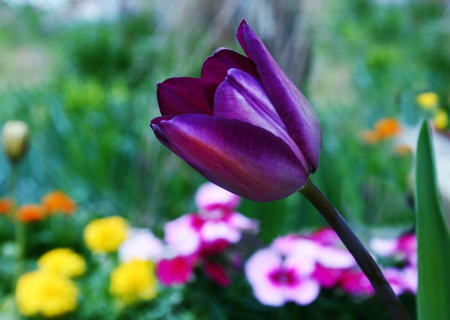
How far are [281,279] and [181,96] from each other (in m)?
0.45

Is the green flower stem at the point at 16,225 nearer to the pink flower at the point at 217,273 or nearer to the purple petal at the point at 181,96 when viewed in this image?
the pink flower at the point at 217,273

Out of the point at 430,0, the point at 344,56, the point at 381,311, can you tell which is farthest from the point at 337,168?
the point at 430,0

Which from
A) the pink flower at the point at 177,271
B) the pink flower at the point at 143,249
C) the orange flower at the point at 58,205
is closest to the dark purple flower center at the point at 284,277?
the pink flower at the point at 177,271

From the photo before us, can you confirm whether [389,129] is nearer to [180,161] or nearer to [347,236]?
[180,161]

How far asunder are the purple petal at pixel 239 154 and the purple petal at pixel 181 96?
22 mm

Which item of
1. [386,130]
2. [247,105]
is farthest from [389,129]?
[247,105]

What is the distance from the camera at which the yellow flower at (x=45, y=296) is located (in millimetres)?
749

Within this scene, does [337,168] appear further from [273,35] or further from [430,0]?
[430,0]

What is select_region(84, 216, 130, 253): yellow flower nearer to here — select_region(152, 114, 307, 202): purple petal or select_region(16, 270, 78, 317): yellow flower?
select_region(16, 270, 78, 317): yellow flower

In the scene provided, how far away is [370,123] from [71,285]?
0.95m

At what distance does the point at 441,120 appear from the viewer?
2.17 ft

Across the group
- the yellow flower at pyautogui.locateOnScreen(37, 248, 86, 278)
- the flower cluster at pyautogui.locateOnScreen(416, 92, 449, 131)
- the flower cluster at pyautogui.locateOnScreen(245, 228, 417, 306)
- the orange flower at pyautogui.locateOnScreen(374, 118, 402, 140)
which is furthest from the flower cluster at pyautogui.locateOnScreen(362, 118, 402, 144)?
the yellow flower at pyautogui.locateOnScreen(37, 248, 86, 278)

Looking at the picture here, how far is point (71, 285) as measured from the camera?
80 centimetres

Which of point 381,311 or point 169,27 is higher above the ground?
point 169,27
